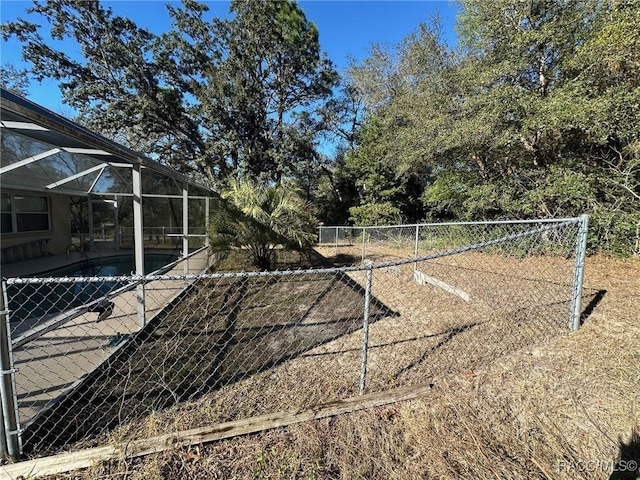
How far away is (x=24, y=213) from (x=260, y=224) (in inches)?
272

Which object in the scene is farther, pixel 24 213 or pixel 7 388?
pixel 24 213

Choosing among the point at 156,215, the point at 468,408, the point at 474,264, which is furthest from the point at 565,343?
the point at 156,215

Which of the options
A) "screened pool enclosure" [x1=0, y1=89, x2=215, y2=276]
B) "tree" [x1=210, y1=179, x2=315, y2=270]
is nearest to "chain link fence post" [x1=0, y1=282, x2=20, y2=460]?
"screened pool enclosure" [x1=0, y1=89, x2=215, y2=276]

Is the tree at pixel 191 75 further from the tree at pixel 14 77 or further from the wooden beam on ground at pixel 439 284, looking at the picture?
the wooden beam on ground at pixel 439 284

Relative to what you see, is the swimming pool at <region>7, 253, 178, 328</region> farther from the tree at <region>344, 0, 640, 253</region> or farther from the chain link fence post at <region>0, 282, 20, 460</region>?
the tree at <region>344, 0, 640, 253</region>

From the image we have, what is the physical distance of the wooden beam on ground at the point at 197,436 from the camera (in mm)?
1595

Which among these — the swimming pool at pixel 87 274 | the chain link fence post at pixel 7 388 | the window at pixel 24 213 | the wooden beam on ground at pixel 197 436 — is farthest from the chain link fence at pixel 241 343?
the window at pixel 24 213

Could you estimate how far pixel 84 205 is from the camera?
10805 millimetres

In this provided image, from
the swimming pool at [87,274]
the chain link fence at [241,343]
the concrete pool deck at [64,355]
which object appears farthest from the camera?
the swimming pool at [87,274]

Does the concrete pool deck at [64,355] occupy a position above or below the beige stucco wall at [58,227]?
below

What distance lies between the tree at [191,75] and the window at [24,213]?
7.01 m

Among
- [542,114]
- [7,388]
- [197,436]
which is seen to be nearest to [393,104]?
[542,114]

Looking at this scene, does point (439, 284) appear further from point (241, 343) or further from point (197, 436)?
point (197, 436)

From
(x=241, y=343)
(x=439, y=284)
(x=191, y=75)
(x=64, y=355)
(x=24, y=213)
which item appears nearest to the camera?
(x=64, y=355)
